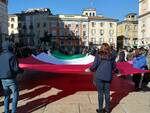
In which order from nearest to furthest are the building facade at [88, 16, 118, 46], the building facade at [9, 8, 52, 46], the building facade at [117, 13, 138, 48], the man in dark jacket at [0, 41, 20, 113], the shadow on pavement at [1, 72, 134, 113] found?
the man in dark jacket at [0, 41, 20, 113]
the shadow on pavement at [1, 72, 134, 113]
the building facade at [9, 8, 52, 46]
the building facade at [88, 16, 118, 46]
the building facade at [117, 13, 138, 48]

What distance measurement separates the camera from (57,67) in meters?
13.7

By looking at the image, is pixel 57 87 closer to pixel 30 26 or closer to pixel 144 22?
pixel 144 22

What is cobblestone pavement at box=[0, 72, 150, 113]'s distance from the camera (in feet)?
33.8

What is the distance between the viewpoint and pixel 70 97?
480 inches

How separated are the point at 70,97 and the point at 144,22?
9367 centimetres

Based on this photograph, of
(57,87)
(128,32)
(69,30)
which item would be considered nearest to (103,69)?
(57,87)

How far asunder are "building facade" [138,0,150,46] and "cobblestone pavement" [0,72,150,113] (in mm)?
82609

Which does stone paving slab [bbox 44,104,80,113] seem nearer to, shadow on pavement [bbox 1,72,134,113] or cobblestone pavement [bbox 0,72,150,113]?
cobblestone pavement [bbox 0,72,150,113]

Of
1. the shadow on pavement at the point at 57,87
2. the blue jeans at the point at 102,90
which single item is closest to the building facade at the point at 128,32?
the shadow on pavement at the point at 57,87

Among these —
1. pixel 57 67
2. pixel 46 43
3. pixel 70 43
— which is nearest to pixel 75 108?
pixel 57 67

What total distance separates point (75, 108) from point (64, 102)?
0.96 meters

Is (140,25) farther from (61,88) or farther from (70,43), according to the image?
(61,88)

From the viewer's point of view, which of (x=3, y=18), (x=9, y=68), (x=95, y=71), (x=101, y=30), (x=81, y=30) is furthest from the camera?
(x=101, y=30)

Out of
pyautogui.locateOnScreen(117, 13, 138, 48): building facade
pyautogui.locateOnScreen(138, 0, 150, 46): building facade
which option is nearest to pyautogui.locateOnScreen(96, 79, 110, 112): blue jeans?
pyautogui.locateOnScreen(138, 0, 150, 46): building facade
